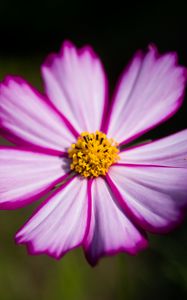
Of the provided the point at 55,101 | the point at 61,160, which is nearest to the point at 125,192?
the point at 61,160

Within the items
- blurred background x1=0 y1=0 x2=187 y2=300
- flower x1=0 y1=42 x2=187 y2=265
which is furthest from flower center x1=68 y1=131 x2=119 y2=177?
blurred background x1=0 y1=0 x2=187 y2=300

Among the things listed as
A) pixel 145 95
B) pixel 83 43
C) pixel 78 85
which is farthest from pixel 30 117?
pixel 83 43

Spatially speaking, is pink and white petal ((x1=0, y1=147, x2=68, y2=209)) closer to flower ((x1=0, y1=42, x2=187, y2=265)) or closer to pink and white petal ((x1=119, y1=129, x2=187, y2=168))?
flower ((x1=0, y1=42, x2=187, y2=265))

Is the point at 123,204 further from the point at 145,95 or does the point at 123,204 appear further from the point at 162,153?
the point at 145,95

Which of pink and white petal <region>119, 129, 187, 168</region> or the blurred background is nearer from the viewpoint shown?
pink and white petal <region>119, 129, 187, 168</region>

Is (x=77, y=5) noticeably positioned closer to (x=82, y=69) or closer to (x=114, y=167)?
(x=82, y=69)

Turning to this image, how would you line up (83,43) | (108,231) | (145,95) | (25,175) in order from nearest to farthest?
(108,231), (25,175), (145,95), (83,43)
